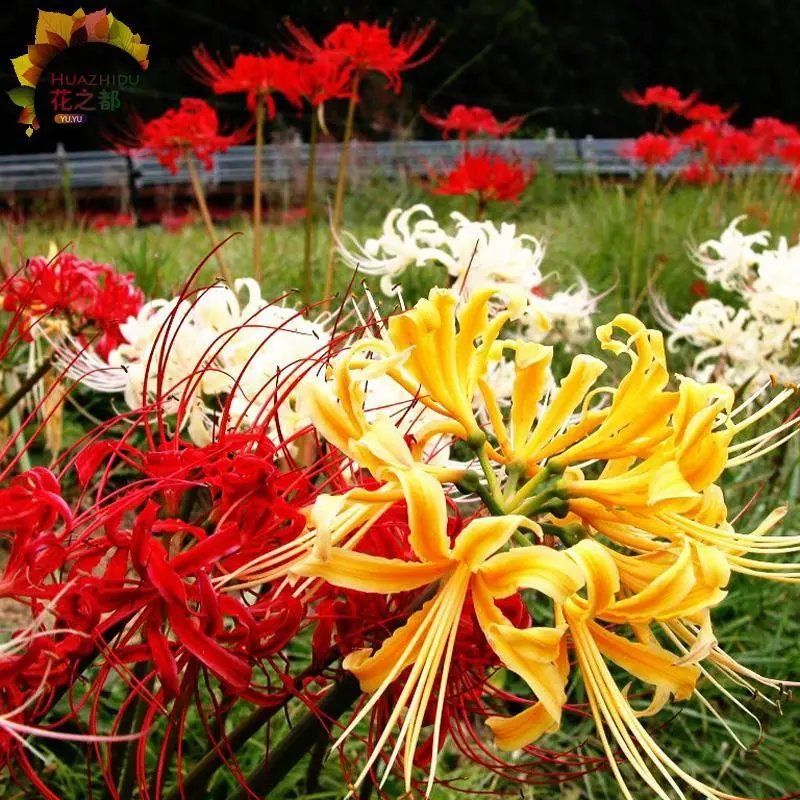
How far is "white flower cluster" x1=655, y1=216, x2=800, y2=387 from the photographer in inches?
119

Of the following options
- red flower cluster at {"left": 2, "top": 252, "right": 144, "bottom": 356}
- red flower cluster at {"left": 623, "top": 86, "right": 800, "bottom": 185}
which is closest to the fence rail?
red flower cluster at {"left": 623, "top": 86, "right": 800, "bottom": 185}

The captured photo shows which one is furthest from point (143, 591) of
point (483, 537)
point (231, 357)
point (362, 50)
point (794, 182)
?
point (794, 182)

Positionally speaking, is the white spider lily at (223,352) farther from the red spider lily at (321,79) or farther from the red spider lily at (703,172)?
the red spider lily at (703,172)

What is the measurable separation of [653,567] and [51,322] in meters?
1.96

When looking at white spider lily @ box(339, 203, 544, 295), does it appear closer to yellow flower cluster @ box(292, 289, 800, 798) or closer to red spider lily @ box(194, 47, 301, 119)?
red spider lily @ box(194, 47, 301, 119)

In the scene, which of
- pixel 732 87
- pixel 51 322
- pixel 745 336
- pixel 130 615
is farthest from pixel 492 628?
pixel 732 87

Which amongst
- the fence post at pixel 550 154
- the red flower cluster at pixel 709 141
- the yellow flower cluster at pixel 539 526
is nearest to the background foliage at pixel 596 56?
the fence post at pixel 550 154

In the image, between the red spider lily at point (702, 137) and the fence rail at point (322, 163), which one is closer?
the red spider lily at point (702, 137)

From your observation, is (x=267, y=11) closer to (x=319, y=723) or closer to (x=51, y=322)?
(x=51, y=322)

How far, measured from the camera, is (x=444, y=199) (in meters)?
8.63

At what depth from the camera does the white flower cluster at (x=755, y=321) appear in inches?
119

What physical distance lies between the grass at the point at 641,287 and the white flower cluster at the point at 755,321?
1.00 ft

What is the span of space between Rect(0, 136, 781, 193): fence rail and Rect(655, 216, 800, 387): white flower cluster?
7.11m

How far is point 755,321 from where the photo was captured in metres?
3.26
